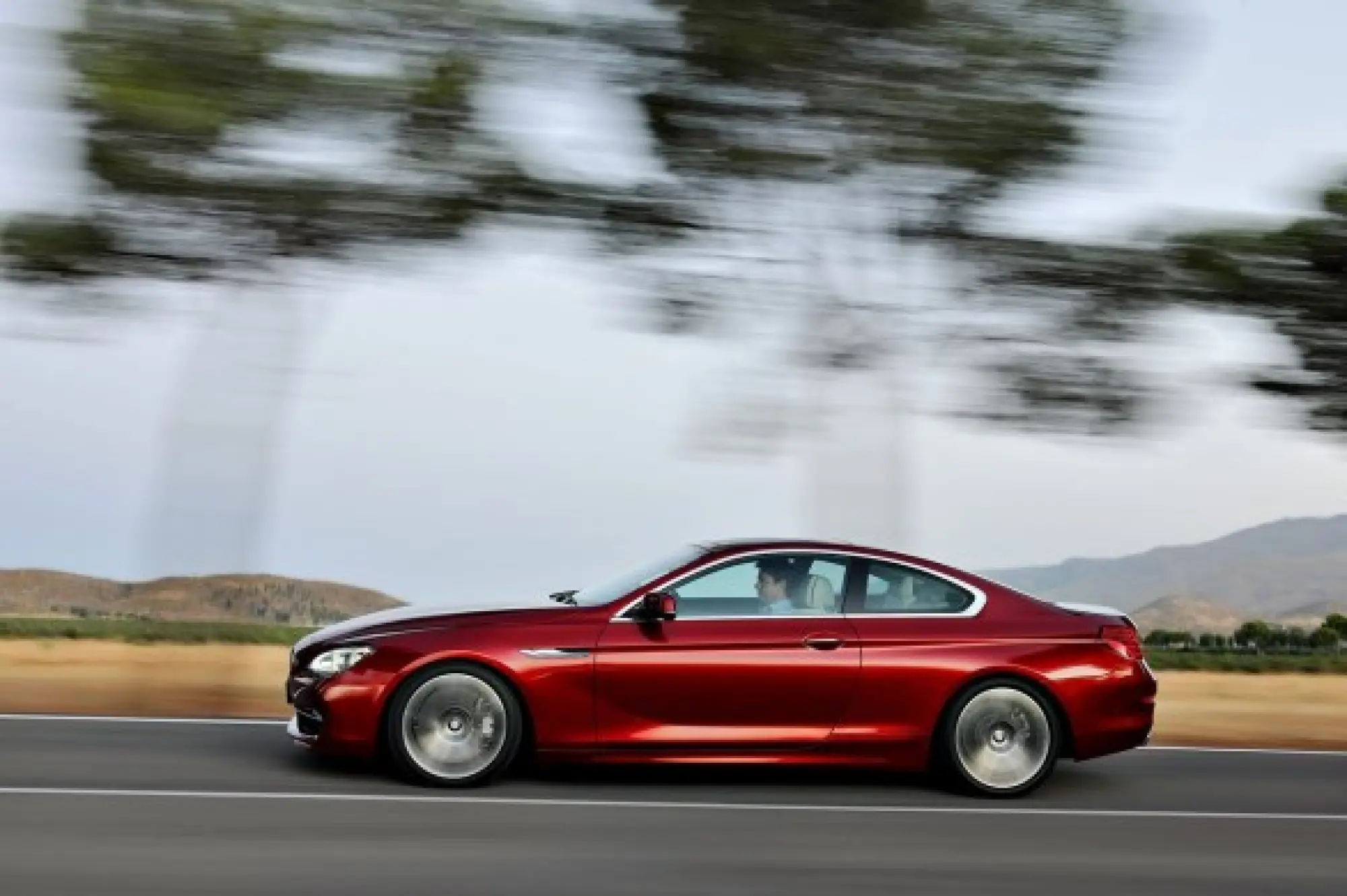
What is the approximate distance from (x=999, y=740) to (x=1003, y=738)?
28 millimetres

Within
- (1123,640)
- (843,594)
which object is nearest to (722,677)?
(843,594)

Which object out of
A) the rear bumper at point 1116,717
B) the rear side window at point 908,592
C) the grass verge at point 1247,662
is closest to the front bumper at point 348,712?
the rear side window at point 908,592

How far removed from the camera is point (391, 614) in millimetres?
11234

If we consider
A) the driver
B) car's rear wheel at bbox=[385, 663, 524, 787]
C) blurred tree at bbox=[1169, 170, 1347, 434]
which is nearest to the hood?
car's rear wheel at bbox=[385, 663, 524, 787]

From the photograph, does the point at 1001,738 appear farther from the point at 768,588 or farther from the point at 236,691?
the point at 236,691

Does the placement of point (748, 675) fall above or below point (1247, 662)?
above

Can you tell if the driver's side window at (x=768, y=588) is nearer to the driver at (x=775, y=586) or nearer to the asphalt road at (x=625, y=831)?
the driver at (x=775, y=586)

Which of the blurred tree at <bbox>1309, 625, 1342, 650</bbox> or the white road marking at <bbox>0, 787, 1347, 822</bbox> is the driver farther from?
the blurred tree at <bbox>1309, 625, 1342, 650</bbox>

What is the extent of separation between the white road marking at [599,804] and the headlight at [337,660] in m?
0.73

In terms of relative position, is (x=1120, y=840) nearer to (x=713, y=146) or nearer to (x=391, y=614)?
Result: (x=391, y=614)

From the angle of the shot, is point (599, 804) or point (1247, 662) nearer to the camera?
point (599, 804)

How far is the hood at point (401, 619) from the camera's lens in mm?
10805

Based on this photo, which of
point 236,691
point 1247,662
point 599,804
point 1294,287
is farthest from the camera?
point 1247,662

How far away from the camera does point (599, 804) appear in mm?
10117
